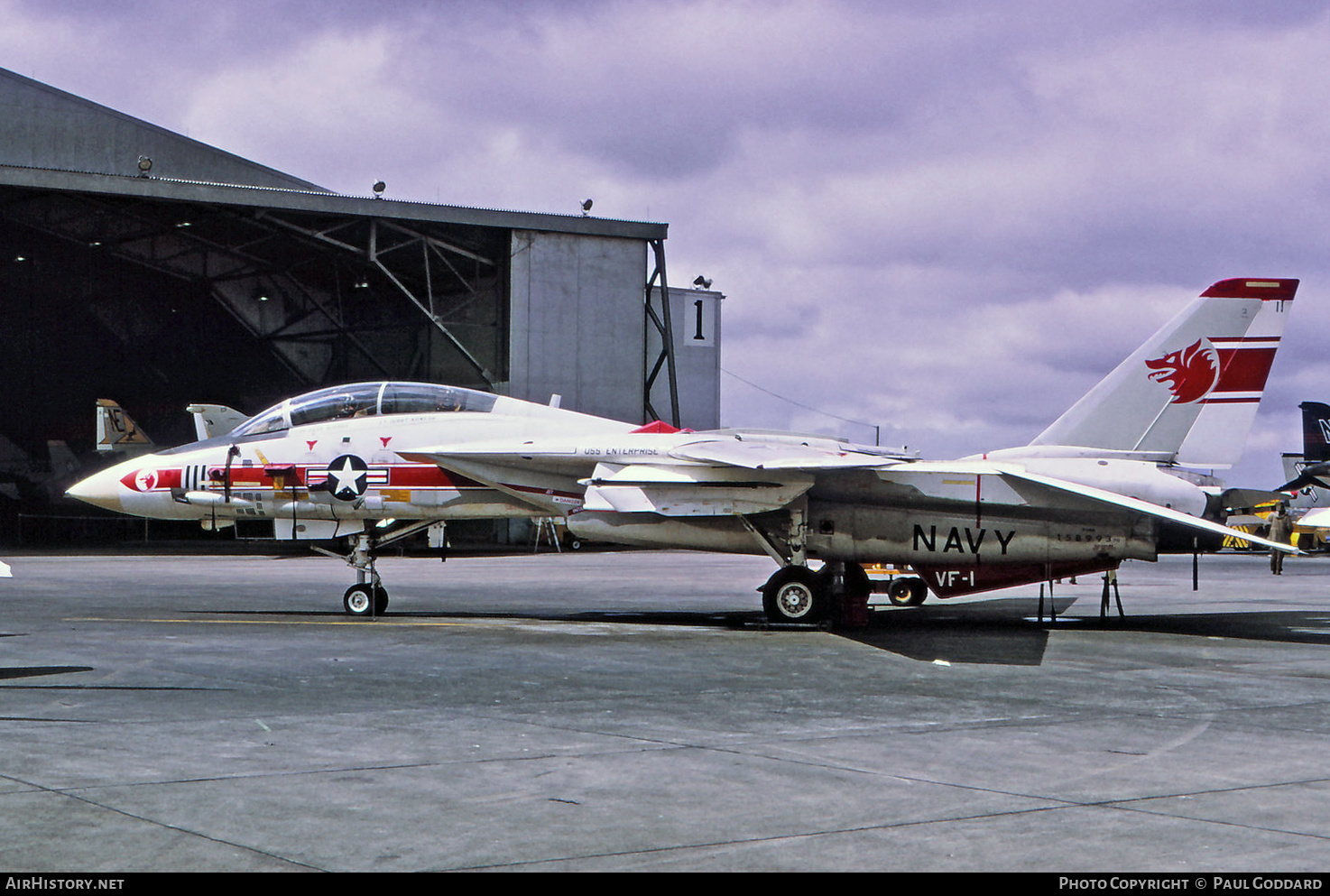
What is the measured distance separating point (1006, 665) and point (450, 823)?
7297mm

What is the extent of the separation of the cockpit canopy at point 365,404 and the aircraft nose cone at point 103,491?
1.57 meters

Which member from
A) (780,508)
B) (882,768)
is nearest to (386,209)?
(780,508)

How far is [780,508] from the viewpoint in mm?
14320

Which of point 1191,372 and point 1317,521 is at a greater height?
point 1191,372

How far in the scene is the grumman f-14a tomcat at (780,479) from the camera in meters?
14.1

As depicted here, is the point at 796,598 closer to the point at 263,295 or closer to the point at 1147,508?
the point at 1147,508

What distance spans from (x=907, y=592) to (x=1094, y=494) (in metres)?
6.23

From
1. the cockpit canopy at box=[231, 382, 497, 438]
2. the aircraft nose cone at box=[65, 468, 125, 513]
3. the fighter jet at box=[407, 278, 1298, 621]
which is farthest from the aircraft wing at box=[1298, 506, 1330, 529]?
the aircraft nose cone at box=[65, 468, 125, 513]

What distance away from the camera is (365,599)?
50.6 ft

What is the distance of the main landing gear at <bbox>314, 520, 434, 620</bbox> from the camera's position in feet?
50.5

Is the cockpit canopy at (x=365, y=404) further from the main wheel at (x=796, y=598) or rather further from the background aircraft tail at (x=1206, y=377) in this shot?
the background aircraft tail at (x=1206, y=377)

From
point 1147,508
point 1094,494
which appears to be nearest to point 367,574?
point 1094,494

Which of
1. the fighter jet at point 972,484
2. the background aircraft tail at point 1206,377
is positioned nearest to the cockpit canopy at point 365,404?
the fighter jet at point 972,484
